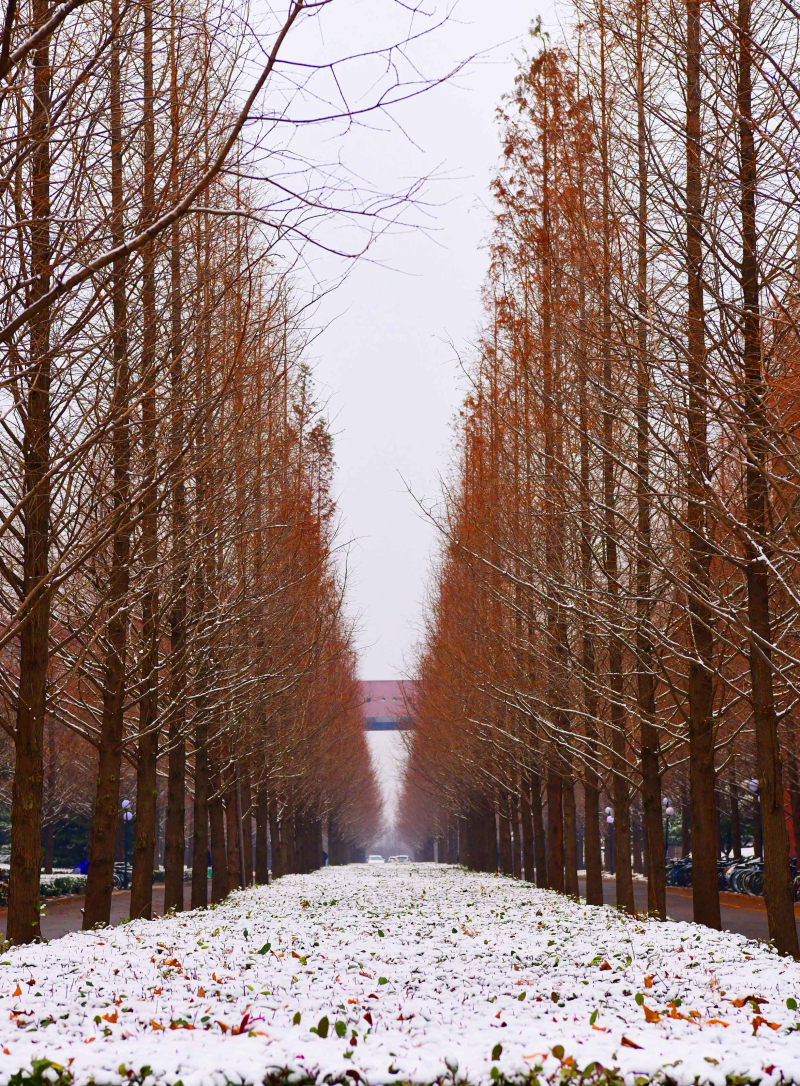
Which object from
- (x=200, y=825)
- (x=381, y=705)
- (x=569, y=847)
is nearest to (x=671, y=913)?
(x=569, y=847)

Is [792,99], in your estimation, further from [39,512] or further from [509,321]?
[39,512]

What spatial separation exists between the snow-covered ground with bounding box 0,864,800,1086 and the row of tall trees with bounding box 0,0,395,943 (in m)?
2.00

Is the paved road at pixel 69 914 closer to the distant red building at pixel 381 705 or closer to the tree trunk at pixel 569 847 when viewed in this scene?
the tree trunk at pixel 569 847

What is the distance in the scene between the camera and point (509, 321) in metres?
14.6

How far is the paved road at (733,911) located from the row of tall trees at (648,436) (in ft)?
8.10

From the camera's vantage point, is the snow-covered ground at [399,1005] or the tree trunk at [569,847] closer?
the snow-covered ground at [399,1005]

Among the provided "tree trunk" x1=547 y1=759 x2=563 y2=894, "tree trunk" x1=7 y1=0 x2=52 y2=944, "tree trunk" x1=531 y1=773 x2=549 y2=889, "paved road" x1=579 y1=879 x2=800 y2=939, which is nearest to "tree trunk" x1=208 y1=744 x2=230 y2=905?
"tree trunk" x1=547 y1=759 x2=563 y2=894

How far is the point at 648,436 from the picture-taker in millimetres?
11617

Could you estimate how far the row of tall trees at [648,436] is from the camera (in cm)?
859

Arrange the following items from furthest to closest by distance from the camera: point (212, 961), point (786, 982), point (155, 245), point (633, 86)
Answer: point (633, 86) < point (212, 961) < point (155, 245) < point (786, 982)

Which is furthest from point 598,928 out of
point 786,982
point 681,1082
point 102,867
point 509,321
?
point 509,321

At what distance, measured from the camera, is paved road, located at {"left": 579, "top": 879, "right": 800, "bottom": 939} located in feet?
57.6

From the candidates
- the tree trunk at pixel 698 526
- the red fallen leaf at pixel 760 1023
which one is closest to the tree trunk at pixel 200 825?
the tree trunk at pixel 698 526

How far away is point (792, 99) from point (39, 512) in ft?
23.2
